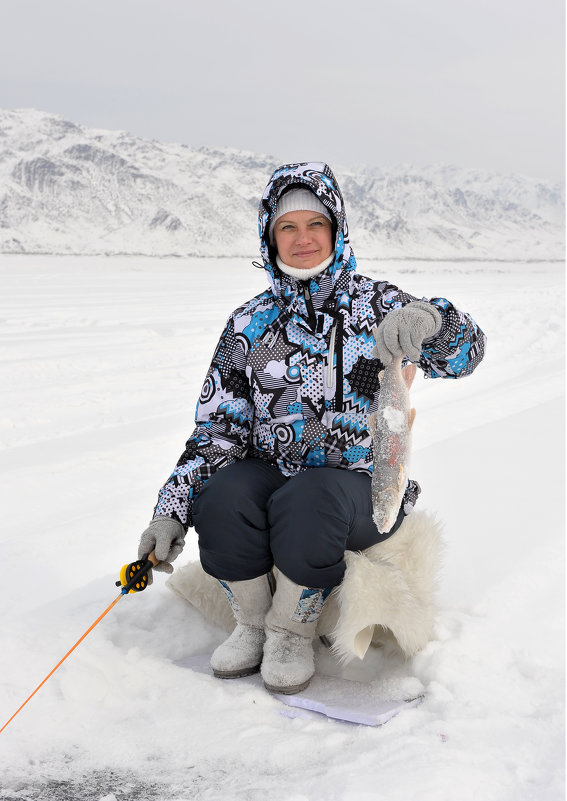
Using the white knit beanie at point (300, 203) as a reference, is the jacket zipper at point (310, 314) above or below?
below

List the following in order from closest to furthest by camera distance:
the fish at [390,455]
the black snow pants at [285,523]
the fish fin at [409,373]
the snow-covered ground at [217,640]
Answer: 1. the snow-covered ground at [217,640]
2. the fish at [390,455]
3. the black snow pants at [285,523]
4. the fish fin at [409,373]

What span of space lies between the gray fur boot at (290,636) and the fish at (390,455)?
377 mm

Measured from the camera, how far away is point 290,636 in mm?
2189

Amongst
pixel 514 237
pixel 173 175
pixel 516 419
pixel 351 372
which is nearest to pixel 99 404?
pixel 516 419

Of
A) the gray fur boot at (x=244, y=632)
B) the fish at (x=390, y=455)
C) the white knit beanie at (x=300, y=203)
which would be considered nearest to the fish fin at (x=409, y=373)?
the fish at (x=390, y=455)

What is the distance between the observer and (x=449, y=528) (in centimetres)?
335

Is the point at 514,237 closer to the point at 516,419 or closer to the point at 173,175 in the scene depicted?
the point at 173,175

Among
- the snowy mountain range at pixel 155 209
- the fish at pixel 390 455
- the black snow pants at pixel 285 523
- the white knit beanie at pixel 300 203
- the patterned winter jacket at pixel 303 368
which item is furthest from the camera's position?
the snowy mountain range at pixel 155 209

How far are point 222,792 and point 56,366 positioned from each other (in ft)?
19.3

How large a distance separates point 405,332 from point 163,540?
3.24 ft

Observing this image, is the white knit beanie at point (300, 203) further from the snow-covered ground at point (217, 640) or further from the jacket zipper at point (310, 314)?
the snow-covered ground at point (217, 640)

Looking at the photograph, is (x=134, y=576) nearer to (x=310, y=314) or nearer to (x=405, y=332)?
(x=310, y=314)

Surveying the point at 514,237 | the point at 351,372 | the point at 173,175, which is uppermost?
the point at 351,372

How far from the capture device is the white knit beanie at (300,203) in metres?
2.37
